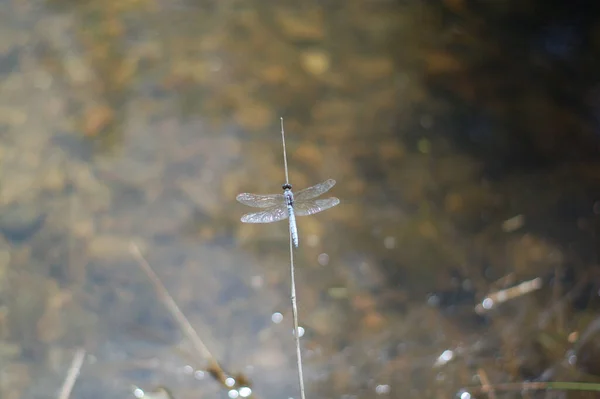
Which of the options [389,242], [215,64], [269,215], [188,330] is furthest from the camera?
[215,64]

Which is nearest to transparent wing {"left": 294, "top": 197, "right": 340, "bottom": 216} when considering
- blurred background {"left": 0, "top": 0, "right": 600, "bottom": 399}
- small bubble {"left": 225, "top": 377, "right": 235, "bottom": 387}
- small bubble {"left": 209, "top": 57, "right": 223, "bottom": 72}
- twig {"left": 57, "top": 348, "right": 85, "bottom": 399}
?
blurred background {"left": 0, "top": 0, "right": 600, "bottom": 399}

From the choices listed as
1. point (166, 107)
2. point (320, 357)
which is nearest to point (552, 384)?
point (320, 357)

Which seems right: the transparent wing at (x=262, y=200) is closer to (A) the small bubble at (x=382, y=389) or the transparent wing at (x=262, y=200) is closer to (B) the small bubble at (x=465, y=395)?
(A) the small bubble at (x=382, y=389)

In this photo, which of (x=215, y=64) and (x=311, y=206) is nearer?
(x=311, y=206)

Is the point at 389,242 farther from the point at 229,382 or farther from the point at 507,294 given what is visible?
Answer: the point at 229,382

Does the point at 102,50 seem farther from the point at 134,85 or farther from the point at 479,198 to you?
the point at 479,198

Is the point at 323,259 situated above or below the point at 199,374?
above

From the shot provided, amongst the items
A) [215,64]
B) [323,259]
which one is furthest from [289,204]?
[215,64]
